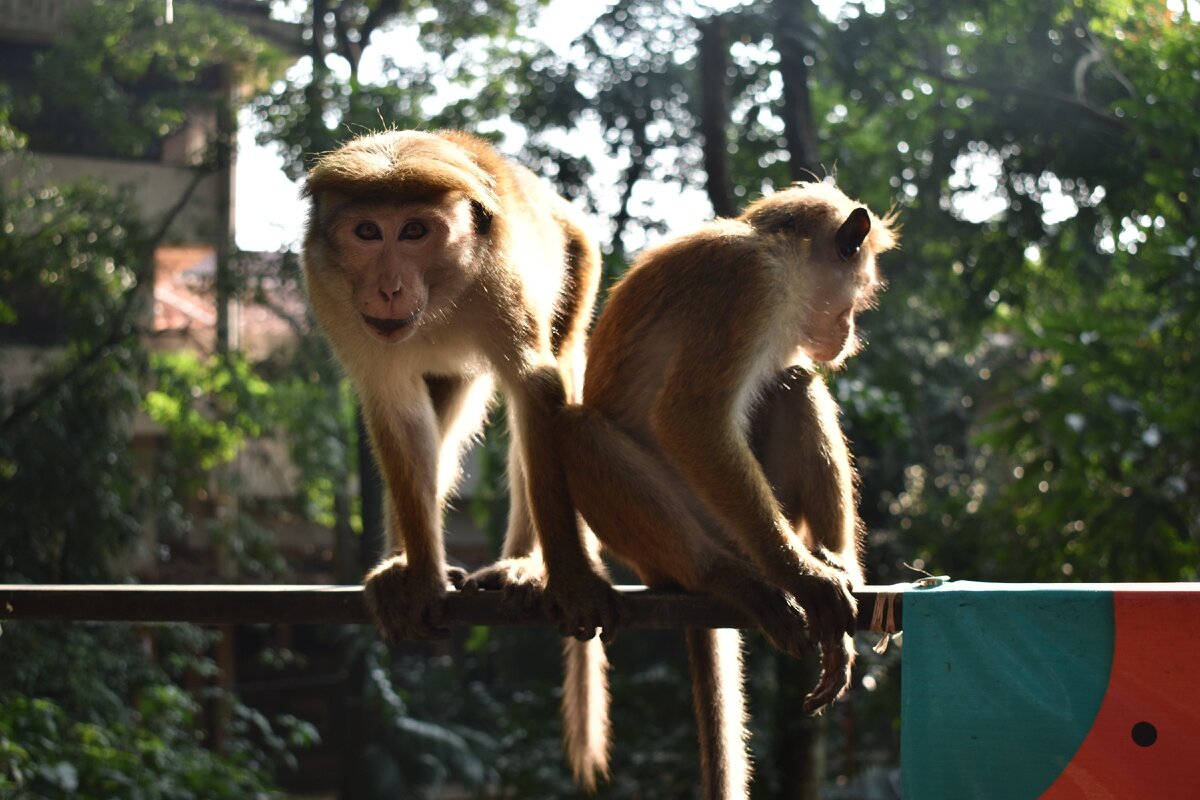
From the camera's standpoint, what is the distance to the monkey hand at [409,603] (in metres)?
3.42

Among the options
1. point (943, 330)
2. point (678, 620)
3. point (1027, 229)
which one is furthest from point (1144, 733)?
point (943, 330)

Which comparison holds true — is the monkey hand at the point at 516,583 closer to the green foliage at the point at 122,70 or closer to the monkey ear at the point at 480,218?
the monkey ear at the point at 480,218

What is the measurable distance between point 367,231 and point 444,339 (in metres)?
0.42

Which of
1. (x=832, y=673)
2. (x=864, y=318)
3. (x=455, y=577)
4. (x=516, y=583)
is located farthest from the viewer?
(x=864, y=318)

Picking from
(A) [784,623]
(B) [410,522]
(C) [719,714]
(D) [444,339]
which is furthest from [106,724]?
(A) [784,623]

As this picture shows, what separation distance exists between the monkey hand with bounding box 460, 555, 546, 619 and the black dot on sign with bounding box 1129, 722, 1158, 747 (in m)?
1.62

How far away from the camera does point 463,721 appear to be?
34.3 feet

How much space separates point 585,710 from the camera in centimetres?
362

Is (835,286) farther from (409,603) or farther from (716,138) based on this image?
(716,138)

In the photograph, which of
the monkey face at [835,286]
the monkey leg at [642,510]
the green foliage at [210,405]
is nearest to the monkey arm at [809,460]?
the monkey face at [835,286]

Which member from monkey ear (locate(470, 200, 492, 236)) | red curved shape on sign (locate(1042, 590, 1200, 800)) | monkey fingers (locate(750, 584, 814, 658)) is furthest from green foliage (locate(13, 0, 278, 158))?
red curved shape on sign (locate(1042, 590, 1200, 800))

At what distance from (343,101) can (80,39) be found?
238cm

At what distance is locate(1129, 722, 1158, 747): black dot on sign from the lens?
195 cm

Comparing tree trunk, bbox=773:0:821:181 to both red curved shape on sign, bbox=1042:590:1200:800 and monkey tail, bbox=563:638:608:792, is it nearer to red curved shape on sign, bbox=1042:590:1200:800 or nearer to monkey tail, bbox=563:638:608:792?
monkey tail, bbox=563:638:608:792
